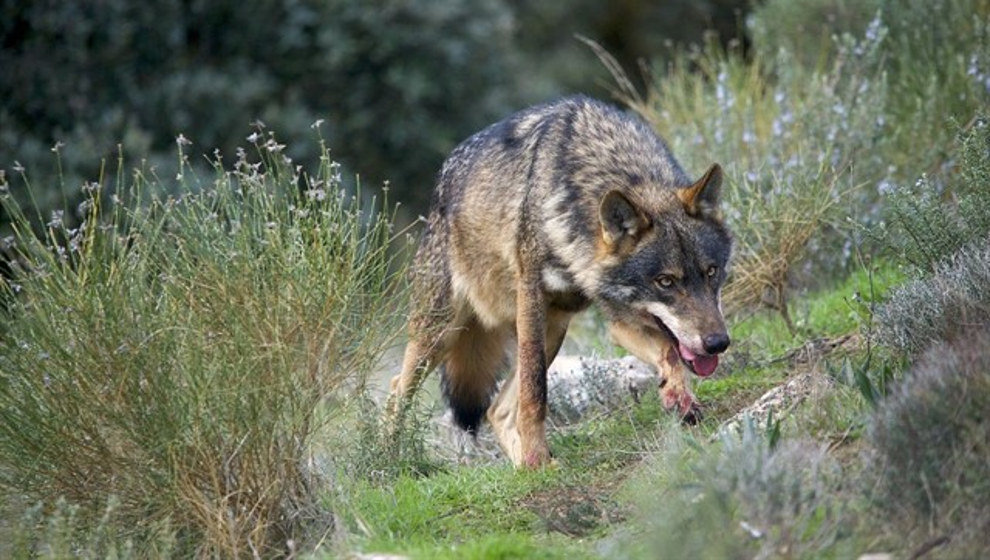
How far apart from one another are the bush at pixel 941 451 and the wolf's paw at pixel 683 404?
76.0 inches

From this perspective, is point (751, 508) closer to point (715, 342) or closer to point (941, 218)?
point (715, 342)

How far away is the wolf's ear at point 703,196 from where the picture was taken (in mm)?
7016

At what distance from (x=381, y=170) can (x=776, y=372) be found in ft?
32.7

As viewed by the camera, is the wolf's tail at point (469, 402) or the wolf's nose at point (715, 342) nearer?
the wolf's nose at point (715, 342)

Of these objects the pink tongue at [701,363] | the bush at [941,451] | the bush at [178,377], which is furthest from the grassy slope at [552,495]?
the bush at [941,451]

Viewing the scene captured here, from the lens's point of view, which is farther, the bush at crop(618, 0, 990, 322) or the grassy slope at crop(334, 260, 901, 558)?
the bush at crop(618, 0, 990, 322)

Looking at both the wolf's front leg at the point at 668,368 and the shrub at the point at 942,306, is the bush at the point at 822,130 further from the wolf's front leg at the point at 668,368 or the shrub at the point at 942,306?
the shrub at the point at 942,306

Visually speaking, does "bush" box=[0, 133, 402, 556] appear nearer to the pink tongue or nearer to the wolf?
the wolf

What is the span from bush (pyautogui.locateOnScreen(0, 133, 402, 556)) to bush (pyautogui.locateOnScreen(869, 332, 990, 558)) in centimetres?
244

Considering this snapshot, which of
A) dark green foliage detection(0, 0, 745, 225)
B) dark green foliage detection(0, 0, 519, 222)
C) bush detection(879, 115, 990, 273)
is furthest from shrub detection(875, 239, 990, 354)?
dark green foliage detection(0, 0, 519, 222)

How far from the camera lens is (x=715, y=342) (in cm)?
667

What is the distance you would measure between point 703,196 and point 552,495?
1.66 metres

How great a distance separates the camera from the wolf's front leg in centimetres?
729

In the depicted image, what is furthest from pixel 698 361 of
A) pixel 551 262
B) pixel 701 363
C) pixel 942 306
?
pixel 942 306
